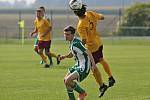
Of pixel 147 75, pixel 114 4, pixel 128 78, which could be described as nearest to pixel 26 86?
pixel 128 78

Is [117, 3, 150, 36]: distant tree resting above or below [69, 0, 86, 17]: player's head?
below

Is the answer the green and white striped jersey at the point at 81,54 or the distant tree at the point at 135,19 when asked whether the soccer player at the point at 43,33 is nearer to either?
the green and white striped jersey at the point at 81,54

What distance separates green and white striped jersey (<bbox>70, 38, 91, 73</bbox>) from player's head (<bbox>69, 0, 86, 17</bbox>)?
1.57 m

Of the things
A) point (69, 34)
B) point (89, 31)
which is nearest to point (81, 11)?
point (89, 31)

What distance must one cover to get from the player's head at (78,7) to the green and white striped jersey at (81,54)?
1570 millimetres

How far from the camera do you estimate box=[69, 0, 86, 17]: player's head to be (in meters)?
12.5

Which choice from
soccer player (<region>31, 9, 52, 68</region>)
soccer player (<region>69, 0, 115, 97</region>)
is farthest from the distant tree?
soccer player (<region>69, 0, 115, 97</region>)

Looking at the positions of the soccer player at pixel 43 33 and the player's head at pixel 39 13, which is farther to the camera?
the soccer player at pixel 43 33

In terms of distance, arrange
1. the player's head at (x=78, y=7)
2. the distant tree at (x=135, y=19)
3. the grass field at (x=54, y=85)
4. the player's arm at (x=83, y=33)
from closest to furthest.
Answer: the player's head at (x=78, y=7) → the player's arm at (x=83, y=33) → the grass field at (x=54, y=85) → the distant tree at (x=135, y=19)

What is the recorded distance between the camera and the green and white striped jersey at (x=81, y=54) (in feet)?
36.4

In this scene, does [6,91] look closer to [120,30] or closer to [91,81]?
[91,81]

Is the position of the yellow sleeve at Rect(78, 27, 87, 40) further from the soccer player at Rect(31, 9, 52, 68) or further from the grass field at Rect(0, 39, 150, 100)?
the soccer player at Rect(31, 9, 52, 68)

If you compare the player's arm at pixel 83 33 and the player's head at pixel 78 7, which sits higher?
the player's head at pixel 78 7

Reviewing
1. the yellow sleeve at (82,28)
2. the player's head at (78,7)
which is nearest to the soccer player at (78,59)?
the player's head at (78,7)
